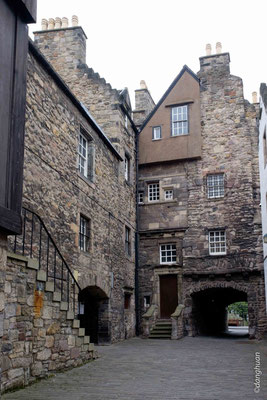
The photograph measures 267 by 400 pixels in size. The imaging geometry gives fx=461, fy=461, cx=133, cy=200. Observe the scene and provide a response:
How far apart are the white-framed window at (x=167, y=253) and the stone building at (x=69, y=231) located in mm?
1295

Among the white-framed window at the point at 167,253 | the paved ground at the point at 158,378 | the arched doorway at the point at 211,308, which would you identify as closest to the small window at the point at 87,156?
the paved ground at the point at 158,378

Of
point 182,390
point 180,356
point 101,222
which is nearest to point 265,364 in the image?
point 180,356

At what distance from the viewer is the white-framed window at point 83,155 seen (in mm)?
14003

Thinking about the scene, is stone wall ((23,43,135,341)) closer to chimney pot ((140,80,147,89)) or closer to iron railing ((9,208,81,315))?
iron railing ((9,208,81,315))

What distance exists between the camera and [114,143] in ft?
57.9

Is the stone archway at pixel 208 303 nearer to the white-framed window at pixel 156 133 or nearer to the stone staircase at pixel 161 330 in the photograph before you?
the stone staircase at pixel 161 330

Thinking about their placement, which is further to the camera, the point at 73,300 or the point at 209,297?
the point at 209,297

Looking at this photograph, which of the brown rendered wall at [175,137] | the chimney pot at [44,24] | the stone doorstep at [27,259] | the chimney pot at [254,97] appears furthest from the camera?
the chimney pot at [254,97]

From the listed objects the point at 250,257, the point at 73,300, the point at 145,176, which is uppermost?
the point at 145,176

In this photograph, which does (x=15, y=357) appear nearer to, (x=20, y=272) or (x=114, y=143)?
(x=20, y=272)

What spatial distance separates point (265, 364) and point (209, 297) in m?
12.1

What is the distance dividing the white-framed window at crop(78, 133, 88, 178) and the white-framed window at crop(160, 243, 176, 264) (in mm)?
6412

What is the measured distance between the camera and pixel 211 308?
2409 cm

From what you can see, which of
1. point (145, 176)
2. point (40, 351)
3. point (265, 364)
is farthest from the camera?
point (145, 176)
